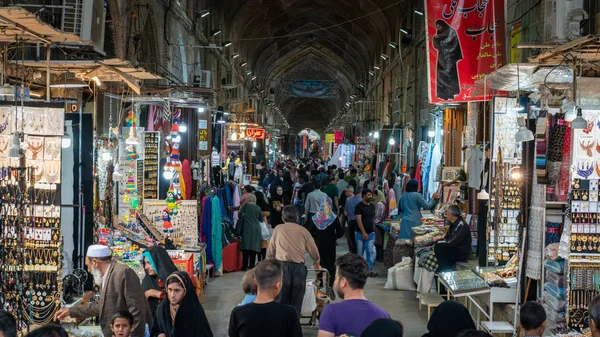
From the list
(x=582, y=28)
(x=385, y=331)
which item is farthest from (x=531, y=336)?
(x=582, y=28)

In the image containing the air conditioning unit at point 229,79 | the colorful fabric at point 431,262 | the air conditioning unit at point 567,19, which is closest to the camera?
the air conditioning unit at point 567,19

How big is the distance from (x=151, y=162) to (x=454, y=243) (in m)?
4.03

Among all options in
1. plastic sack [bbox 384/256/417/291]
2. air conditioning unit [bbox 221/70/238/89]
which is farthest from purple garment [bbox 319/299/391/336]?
air conditioning unit [bbox 221/70/238/89]

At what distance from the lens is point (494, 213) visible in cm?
824

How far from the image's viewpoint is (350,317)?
3674 mm

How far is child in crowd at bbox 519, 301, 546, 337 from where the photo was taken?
4.38 m

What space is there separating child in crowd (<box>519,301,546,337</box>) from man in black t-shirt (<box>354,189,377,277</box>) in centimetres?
612

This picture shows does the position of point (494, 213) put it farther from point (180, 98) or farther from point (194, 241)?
point (180, 98)

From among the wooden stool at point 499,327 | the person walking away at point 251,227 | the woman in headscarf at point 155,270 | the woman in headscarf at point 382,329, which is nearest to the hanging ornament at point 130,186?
the person walking away at point 251,227

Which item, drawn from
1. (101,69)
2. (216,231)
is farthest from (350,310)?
(216,231)

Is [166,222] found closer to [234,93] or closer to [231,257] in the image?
[231,257]

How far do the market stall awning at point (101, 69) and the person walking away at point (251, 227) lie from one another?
11.8 ft

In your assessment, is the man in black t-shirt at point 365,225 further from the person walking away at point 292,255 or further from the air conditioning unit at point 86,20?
the air conditioning unit at point 86,20

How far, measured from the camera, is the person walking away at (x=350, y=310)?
366cm
